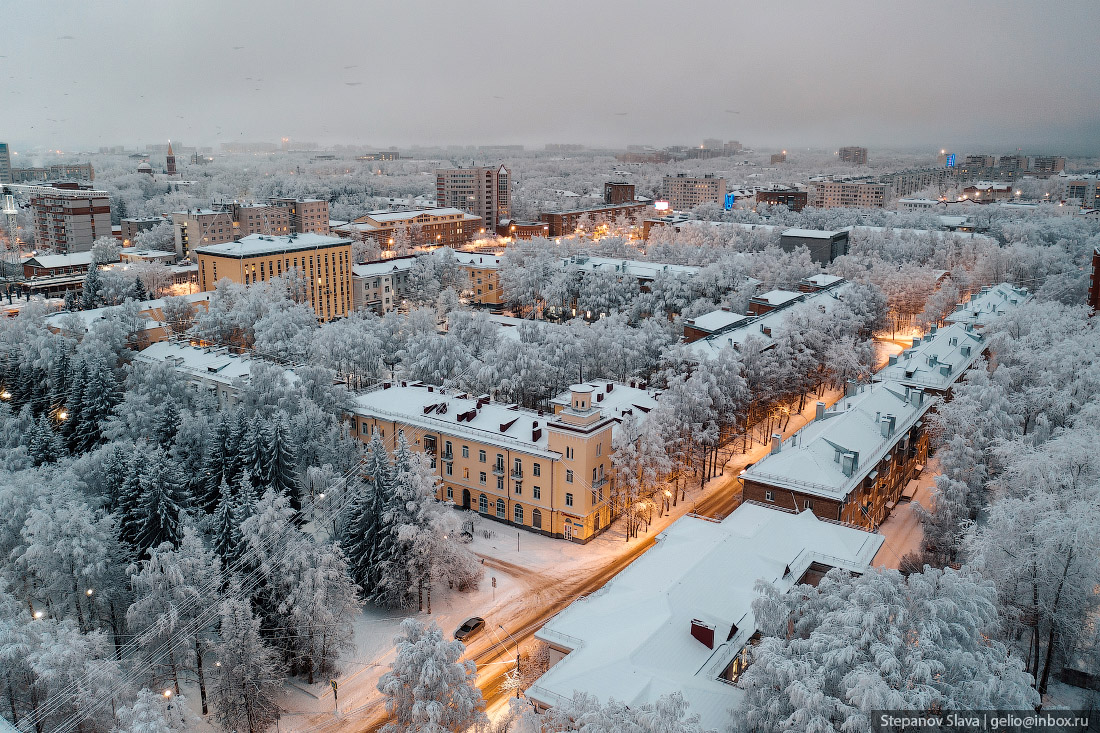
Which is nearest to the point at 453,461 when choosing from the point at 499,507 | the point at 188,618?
the point at 499,507

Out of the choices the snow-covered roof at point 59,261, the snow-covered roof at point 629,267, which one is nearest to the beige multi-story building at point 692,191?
the snow-covered roof at point 629,267

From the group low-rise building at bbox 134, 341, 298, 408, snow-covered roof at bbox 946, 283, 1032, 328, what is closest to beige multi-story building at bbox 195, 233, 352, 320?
low-rise building at bbox 134, 341, 298, 408

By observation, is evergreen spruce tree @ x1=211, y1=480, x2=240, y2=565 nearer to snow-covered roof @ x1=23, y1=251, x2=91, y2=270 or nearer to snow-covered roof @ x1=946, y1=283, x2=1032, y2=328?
snow-covered roof @ x1=946, y1=283, x2=1032, y2=328

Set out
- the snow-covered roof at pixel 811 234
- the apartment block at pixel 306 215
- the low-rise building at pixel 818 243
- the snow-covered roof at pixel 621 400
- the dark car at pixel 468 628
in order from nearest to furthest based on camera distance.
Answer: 1. the dark car at pixel 468 628
2. the snow-covered roof at pixel 621 400
3. the snow-covered roof at pixel 811 234
4. the low-rise building at pixel 818 243
5. the apartment block at pixel 306 215

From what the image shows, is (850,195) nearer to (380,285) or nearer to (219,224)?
(380,285)

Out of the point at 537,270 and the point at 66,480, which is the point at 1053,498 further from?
the point at 537,270

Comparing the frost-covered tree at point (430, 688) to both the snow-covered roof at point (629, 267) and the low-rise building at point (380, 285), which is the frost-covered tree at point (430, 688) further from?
the low-rise building at point (380, 285)

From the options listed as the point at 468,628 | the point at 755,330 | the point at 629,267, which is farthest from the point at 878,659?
the point at 629,267
